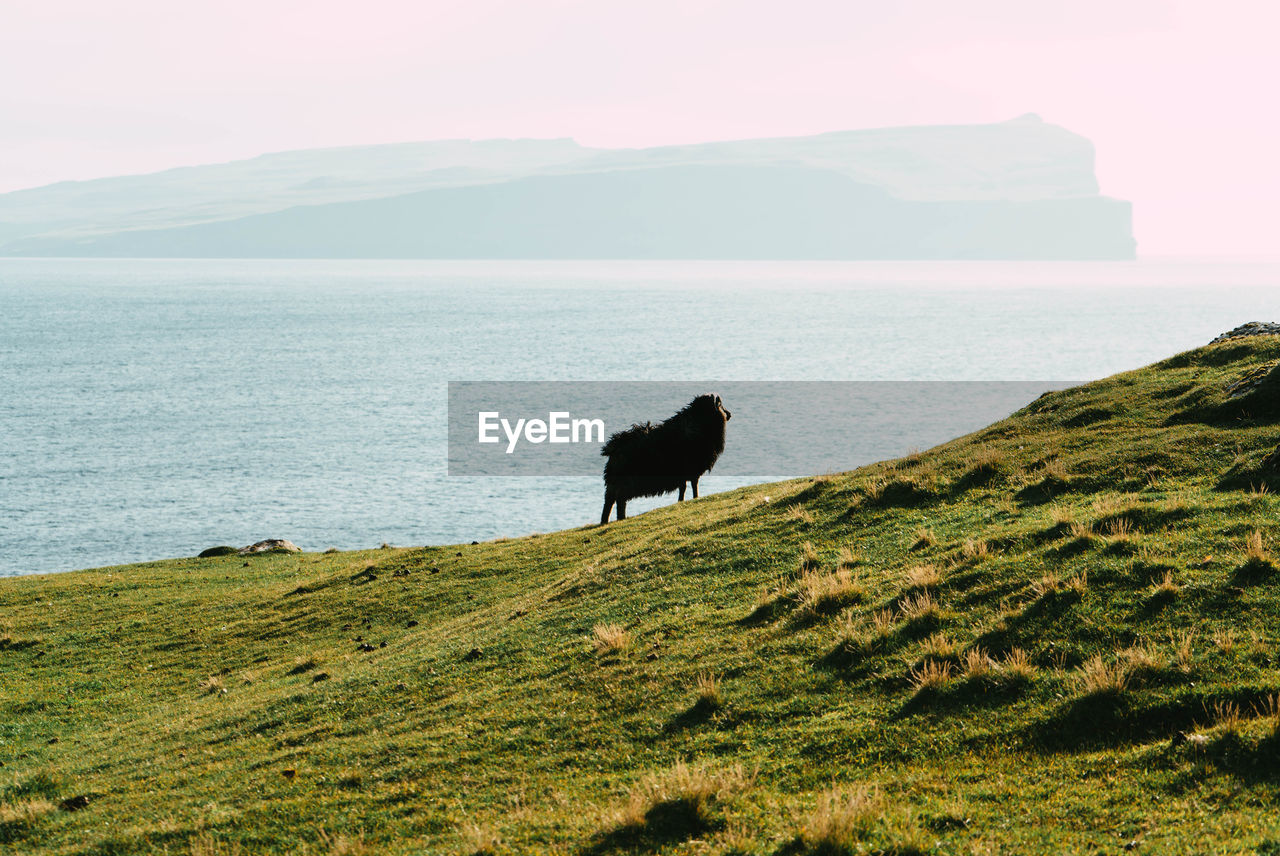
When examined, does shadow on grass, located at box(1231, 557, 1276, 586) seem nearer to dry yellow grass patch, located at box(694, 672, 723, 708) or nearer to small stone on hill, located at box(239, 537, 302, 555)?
dry yellow grass patch, located at box(694, 672, 723, 708)

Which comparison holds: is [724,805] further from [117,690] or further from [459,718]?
[117,690]

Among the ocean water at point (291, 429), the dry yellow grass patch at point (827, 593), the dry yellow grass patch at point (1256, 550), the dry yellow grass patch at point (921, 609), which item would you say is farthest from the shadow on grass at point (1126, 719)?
the ocean water at point (291, 429)

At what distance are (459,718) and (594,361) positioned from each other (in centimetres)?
15455

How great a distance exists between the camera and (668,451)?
3272 centimetres

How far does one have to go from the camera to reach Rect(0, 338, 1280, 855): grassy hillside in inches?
372

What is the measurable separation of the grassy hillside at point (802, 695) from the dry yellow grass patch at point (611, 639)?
8cm

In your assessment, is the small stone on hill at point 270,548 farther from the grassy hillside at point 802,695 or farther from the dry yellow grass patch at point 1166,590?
the dry yellow grass patch at point 1166,590

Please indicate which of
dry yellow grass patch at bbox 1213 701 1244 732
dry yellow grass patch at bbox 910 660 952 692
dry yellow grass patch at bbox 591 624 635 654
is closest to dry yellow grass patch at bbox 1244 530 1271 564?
dry yellow grass patch at bbox 1213 701 1244 732

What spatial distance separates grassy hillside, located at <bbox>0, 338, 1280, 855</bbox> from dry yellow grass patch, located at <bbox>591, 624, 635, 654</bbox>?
8 cm

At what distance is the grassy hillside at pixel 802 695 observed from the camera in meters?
9.46

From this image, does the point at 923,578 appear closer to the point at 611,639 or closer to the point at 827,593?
the point at 827,593

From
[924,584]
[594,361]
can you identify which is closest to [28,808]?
[924,584]

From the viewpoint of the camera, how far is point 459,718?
13.8 meters

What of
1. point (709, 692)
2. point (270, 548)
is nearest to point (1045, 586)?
point (709, 692)
